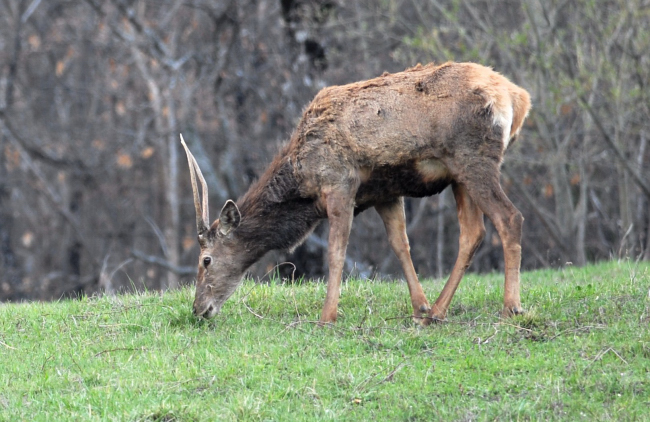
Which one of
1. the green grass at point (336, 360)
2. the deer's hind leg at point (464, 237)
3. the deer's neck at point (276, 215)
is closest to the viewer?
the green grass at point (336, 360)

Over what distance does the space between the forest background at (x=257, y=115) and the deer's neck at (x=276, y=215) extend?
8.47 feet

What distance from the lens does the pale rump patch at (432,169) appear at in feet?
26.6

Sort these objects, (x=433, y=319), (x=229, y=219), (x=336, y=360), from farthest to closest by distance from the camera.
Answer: (x=229, y=219)
(x=433, y=319)
(x=336, y=360)

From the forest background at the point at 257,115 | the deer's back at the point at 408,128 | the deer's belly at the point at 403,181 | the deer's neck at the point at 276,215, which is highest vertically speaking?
the deer's back at the point at 408,128

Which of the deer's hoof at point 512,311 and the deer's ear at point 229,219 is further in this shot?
the deer's ear at point 229,219

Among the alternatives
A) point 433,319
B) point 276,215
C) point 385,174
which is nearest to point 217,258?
point 276,215

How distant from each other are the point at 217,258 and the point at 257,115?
14.0 m

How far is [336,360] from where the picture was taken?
274 inches

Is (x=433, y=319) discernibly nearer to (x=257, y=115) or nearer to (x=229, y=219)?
(x=229, y=219)

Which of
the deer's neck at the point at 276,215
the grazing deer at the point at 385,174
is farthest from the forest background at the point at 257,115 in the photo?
the grazing deer at the point at 385,174

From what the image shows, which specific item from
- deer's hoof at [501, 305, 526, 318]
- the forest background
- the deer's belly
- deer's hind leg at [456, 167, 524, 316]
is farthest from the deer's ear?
the forest background

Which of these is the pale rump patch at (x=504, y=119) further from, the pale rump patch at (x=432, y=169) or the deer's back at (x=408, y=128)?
the pale rump patch at (x=432, y=169)

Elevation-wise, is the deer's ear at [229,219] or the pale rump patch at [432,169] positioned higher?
the pale rump patch at [432,169]

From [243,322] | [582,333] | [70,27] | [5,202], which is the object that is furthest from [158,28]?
[582,333]
